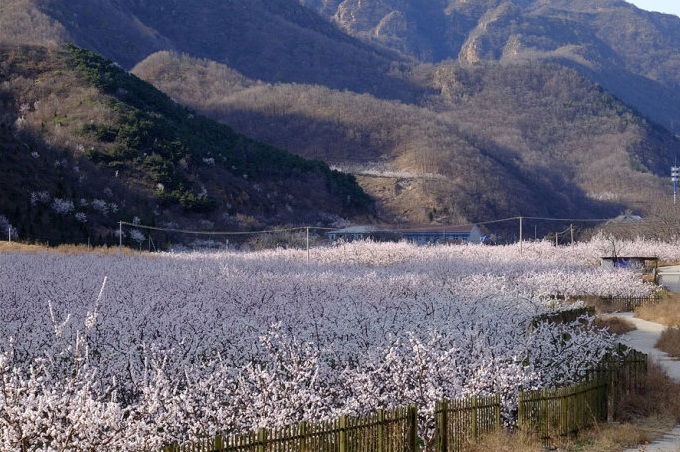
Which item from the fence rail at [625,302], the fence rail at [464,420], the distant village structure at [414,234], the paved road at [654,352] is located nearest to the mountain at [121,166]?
the distant village structure at [414,234]

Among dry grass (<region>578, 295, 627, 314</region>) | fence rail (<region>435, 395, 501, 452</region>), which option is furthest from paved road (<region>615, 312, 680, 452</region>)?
fence rail (<region>435, 395, 501, 452</region>)

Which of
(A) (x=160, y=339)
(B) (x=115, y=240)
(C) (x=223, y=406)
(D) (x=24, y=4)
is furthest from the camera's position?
(D) (x=24, y=4)

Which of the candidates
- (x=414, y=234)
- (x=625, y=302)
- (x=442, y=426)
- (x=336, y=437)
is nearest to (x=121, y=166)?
(x=414, y=234)

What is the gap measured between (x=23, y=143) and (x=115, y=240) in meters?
11.1

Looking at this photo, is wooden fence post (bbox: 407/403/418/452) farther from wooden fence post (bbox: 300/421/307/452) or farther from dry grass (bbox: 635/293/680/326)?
dry grass (bbox: 635/293/680/326)

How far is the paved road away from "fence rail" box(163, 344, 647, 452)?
1.03 metres

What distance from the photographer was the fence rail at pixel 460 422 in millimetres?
9539

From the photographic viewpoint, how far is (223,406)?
1196cm

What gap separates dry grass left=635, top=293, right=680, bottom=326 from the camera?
30775 millimetres

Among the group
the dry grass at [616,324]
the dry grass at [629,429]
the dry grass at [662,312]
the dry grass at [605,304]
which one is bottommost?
the dry grass at [605,304]

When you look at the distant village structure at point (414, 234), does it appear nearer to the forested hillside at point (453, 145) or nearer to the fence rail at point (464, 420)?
the forested hillside at point (453, 145)

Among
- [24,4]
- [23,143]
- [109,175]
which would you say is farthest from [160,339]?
[24,4]

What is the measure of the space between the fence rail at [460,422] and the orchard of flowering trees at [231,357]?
14.3 inches

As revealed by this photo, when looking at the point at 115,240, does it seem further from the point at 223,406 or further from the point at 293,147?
the point at 293,147
